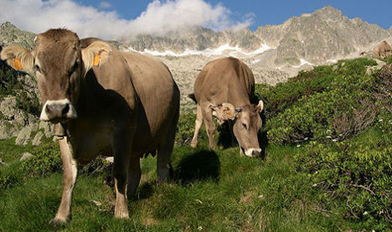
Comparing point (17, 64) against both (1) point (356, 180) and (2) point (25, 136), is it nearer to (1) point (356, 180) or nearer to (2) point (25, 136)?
(1) point (356, 180)

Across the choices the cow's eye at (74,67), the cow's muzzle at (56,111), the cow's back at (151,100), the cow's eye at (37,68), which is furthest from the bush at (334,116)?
the cow's eye at (37,68)

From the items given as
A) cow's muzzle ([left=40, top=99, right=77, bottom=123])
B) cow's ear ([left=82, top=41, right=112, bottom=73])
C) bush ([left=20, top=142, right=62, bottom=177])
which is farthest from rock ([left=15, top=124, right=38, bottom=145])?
cow's muzzle ([left=40, top=99, right=77, bottom=123])

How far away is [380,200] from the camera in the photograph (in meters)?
4.97

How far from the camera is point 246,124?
34.6 feet

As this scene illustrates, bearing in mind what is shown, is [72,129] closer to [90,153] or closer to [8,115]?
[90,153]

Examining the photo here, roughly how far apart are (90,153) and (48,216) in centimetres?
132

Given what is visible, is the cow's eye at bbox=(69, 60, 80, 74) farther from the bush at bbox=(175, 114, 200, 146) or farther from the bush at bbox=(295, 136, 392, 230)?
the bush at bbox=(175, 114, 200, 146)

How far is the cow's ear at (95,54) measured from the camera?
15.9 feet

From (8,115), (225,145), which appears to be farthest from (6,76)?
(225,145)

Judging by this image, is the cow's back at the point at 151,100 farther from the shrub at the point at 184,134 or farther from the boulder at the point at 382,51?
the boulder at the point at 382,51

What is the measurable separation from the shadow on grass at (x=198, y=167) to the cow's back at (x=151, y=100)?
5.50 ft

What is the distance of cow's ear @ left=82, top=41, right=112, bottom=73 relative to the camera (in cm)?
486

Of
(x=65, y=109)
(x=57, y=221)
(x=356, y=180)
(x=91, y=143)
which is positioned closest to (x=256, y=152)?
(x=356, y=180)

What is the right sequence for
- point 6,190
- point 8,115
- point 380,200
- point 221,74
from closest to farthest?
point 380,200 → point 6,190 → point 221,74 → point 8,115
